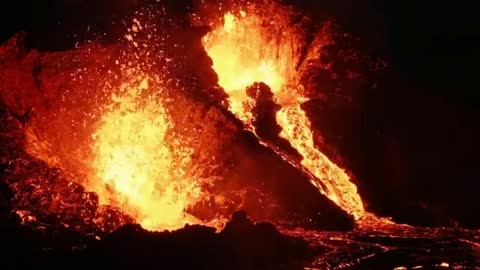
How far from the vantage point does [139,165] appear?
22781 mm

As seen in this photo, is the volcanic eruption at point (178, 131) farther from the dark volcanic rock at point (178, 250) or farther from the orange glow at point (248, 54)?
the dark volcanic rock at point (178, 250)

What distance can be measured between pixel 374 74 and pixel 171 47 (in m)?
8.20

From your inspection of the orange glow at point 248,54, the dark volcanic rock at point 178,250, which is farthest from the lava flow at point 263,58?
the dark volcanic rock at point 178,250

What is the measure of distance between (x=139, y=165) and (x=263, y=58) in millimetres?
7852

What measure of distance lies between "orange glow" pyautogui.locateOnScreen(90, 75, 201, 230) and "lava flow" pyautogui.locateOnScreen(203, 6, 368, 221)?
3.49 m

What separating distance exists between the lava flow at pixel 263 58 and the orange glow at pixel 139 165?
3490mm

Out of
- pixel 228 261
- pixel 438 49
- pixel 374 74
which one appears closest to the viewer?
pixel 228 261

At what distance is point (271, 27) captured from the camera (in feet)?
89.5

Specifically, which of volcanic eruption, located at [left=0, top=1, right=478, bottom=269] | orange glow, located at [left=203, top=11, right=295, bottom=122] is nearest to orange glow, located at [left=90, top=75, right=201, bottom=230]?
volcanic eruption, located at [left=0, top=1, right=478, bottom=269]

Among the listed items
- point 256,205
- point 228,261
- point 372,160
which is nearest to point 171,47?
point 256,205

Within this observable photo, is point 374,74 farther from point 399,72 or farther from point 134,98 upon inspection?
point 134,98

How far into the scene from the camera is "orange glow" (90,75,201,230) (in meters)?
21.5

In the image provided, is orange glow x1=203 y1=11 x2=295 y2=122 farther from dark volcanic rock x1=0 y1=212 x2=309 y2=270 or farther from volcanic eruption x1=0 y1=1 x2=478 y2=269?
dark volcanic rock x1=0 y1=212 x2=309 y2=270

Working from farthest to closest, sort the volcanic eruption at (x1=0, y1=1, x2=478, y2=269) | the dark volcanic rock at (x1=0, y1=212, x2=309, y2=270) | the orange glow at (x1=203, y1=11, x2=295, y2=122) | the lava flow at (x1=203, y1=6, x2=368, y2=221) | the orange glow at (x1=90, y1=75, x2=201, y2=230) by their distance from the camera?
the orange glow at (x1=203, y1=11, x2=295, y2=122), the lava flow at (x1=203, y1=6, x2=368, y2=221), the orange glow at (x1=90, y1=75, x2=201, y2=230), the volcanic eruption at (x1=0, y1=1, x2=478, y2=269), the dark volcanic rock at (x1=0, y1=212, x2=309, y2=270)
